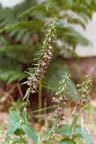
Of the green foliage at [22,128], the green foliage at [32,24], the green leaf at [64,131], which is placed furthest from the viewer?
the green foliage at [32,24]

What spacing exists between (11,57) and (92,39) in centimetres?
93

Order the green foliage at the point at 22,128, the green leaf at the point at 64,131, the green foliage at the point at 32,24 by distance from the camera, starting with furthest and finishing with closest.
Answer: the green foliage at the point at 32,24
the green leaf at the point at 64,131
the green foliage at the point at 22,128

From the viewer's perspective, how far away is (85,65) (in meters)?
2.65

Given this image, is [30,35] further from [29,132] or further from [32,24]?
[29,132]

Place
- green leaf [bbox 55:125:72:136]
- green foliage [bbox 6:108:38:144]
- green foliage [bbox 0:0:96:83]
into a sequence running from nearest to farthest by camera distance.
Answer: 1. green foliage [bbox 6:108:38:144]
2. green leaf [bbox 55:125:72:136]
3. green foliage [bbox 0:0:96:83]

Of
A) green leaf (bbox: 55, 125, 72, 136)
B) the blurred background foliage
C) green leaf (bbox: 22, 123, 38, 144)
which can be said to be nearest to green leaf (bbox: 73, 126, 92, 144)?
green leaf (bbox: 55, 125, 72, 136)

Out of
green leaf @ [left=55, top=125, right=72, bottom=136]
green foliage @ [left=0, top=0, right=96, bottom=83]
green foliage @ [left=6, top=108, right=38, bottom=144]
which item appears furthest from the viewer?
green foliage @ [left=0, top=0, right=96, bottom=83]

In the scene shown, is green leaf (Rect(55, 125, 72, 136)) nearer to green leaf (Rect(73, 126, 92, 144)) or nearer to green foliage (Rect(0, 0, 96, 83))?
green leaf (Rect(73, 126, 92, 144))

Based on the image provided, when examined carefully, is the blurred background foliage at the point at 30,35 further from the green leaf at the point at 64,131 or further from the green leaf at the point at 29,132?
the green leaf at the point at 29,132

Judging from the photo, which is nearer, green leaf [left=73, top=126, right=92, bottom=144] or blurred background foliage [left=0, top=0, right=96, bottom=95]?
green leaf [left=73, top=126, right=92, bottom=144]

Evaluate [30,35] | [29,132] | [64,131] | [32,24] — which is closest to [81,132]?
[64,131]

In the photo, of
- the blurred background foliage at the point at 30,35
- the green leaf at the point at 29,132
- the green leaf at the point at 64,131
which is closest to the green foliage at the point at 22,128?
the green leaf at the point at 29,132

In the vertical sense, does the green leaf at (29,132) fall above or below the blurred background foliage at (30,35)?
below

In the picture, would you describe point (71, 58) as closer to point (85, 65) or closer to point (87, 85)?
point (85, 65)
